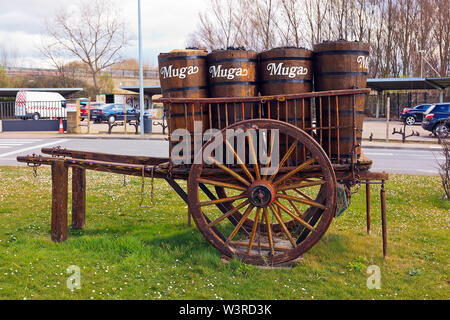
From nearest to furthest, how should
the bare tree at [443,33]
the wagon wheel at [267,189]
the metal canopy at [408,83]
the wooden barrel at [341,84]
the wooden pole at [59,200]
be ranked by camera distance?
the wagon wheel at [267,189]
the wooden barrel at [341,84]
the wooden pole at [59,200]
the metal canopy at [408,83]
the bare tree at [443,33]

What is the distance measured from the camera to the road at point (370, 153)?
1191cm

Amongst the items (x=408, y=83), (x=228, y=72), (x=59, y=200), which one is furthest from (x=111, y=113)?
(x=228, y=72)

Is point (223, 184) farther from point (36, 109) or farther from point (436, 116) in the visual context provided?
point (36, 109)

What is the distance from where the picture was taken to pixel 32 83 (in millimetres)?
58969

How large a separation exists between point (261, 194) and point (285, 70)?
1336 millimetres

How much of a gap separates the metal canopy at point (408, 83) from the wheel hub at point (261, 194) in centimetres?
2766

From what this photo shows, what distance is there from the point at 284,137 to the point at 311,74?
757mm

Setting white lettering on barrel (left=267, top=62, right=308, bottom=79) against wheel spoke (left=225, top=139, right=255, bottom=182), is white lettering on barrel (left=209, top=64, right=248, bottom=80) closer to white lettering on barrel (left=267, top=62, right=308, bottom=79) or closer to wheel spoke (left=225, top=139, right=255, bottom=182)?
white lettering on barrel (left=267, top=62, right=308, bottom=79)

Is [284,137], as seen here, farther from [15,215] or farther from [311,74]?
[15,215]

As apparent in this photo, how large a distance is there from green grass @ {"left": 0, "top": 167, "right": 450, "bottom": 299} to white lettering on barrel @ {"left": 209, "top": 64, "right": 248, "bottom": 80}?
75.0 inches

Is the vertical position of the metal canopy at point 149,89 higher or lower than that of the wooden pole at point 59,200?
higher

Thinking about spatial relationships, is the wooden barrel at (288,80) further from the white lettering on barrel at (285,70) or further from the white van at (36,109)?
the white van at (36,109)

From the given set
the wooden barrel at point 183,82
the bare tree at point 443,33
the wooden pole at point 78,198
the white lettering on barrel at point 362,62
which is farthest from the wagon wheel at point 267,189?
the bare tree at point 443,33

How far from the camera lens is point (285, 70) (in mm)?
4676
